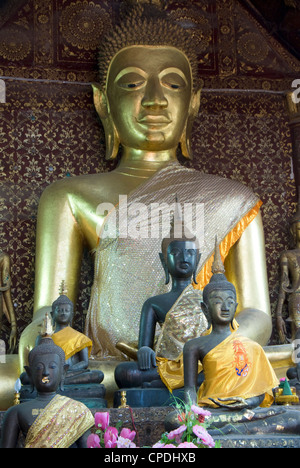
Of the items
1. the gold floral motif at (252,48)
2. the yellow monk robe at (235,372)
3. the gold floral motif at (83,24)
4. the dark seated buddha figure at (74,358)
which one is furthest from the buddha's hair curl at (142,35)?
the yellow monk robe at (235,372)

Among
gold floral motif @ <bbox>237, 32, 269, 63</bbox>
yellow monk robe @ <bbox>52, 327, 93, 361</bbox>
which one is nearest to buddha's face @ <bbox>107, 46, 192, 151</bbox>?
gold floral motif @ <bbox>237, 32, 269, 63</bbox>

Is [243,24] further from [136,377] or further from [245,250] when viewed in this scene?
[136,377]

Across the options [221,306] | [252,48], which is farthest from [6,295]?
[252,48]

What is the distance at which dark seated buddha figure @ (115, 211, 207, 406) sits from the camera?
3428 mm

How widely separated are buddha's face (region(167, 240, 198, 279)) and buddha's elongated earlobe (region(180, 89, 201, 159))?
55.8 inches

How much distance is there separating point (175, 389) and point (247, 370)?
1.44 feet

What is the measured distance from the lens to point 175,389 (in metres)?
3.34

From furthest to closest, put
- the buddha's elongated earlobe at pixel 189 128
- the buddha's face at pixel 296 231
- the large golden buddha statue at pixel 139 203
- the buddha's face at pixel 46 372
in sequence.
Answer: the buddha's elongated earlobe at pixel 189 128, the buddha's face at pixel 296 231, the large golden buddha statue at pixel 139 203, the buddha's face at pixel 46 372

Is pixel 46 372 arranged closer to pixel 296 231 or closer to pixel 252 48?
pixel 296 231

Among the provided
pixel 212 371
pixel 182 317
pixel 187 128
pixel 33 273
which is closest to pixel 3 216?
pixel 33 273

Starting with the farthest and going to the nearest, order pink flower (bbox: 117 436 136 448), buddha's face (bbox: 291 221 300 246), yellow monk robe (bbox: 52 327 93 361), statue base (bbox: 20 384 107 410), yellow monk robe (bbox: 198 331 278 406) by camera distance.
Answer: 1. buddha's face (bbox: 291 221 300 246)
2. yellow monk robe (bbox: 52 327 93 361)
3. statue base (bbox: 20 384 107 410)
4. yellow monk robe (bbox: 198 331 278 406)
5. pink flower (bbox: 117 436 136 448)

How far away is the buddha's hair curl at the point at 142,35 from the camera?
16.1 ft

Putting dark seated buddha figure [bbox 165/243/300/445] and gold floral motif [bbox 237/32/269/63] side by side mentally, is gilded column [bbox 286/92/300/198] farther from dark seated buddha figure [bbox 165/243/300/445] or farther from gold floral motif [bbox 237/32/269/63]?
dark seated buddha figure [bbox 165/243/300/445]

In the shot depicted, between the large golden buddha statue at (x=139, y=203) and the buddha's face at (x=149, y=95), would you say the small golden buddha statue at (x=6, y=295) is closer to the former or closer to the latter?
the large golden buddha statue at (x=139, y=203)
